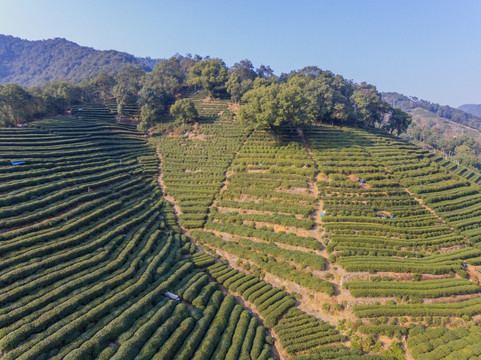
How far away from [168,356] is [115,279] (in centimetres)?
907

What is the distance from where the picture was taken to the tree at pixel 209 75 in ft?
251

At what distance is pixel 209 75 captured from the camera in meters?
79.6

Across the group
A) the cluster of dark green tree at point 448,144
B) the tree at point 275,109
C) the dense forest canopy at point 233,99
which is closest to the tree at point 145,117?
the dense forest canopy at point 233,99

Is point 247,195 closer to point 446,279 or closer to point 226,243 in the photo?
point 226,243

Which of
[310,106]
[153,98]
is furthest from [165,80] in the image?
[310,106]

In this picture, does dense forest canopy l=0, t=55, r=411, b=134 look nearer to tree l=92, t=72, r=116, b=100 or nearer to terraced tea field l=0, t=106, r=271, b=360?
tree l=92, t=72, r=116, b=100

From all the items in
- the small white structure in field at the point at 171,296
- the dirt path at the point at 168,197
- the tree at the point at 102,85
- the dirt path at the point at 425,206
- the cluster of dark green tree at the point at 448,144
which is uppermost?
the tree at the point at 102,85

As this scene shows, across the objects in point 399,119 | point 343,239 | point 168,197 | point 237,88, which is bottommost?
point 168,197

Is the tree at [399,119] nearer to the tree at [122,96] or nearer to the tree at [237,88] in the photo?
the tree at [237,88]

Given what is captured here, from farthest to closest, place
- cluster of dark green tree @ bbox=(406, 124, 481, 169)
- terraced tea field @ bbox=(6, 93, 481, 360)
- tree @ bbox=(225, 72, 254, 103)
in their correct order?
1. cluster of dark green tree @ bbox=(406, 124, 481, 169)
2. tree @ bbox=(225, 72, 254, 103)
3. terraced tea field @ bbox=(6, 93, 481, 360)

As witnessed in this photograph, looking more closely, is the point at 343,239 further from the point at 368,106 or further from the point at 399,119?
the point at 399,119

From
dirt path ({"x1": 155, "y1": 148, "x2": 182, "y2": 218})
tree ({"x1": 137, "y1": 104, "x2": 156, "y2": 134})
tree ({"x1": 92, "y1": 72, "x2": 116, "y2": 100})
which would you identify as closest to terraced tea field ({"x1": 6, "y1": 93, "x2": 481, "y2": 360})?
dirt path ({"x1": 155, "y1": 148, "x2": 182, "y2": 218})

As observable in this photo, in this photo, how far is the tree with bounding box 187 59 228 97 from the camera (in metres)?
76.5

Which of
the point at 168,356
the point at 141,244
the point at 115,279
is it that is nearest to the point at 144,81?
the point at 141,244
